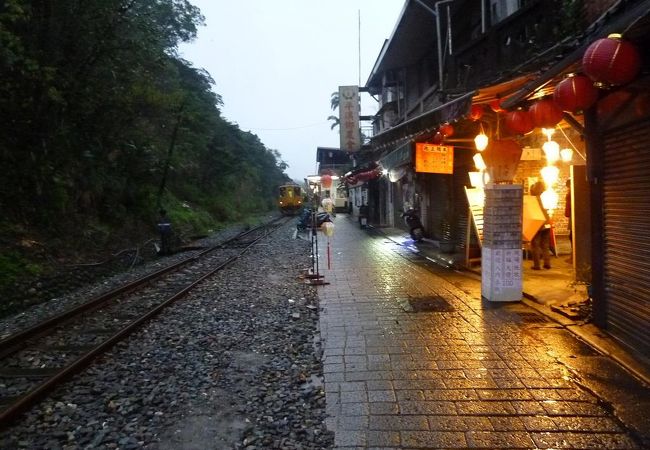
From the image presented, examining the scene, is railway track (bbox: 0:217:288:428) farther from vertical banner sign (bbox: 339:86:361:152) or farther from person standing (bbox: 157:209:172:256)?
vertical banner sign (bbox: 339:86:361:152)

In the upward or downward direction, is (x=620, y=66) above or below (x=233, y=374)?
above

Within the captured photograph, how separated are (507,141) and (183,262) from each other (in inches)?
408

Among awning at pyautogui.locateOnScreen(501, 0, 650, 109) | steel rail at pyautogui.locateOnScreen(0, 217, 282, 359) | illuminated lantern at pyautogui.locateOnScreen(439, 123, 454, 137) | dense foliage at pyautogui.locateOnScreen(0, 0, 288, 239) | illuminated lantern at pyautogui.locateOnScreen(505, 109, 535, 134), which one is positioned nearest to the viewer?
awning at pyautogui.locateOnScreen(501, 0, 650, 109)

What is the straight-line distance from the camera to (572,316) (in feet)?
21.8

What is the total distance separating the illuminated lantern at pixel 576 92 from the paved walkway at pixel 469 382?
9.67ft

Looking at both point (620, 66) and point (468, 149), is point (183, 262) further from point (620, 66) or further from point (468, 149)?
point (620, 66)

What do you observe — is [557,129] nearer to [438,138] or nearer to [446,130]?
[446,130]

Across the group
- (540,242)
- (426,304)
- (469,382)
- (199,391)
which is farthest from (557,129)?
(199,391)

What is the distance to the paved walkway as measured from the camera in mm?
3693

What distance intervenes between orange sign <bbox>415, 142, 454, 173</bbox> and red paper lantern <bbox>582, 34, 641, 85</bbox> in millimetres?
7601

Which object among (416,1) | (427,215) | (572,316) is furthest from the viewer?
(427,215)

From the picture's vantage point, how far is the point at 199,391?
4922 millimetres

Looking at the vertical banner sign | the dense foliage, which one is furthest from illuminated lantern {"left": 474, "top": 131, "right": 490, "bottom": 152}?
the vertical banner sign

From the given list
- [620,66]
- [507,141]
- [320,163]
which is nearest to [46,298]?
[507,141]
